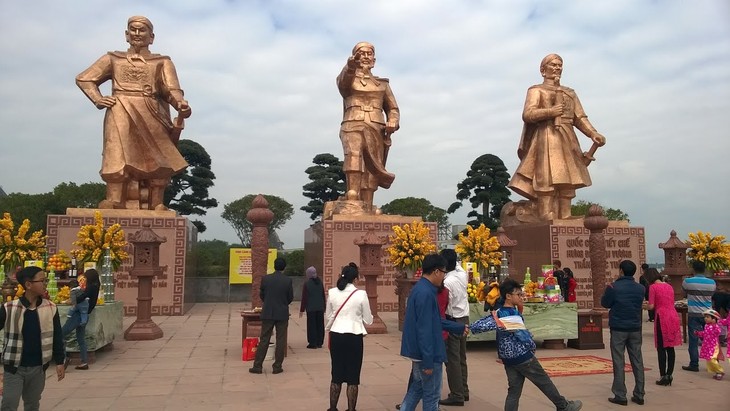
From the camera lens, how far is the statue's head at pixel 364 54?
13.5 meters

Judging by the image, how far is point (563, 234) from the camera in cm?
1329

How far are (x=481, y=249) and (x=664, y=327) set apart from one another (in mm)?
3211

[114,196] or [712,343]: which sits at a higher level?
[114,196]

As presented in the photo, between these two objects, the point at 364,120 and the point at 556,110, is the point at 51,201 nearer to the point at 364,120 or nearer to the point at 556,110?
the point at 364,120

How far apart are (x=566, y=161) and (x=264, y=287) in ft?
31.5

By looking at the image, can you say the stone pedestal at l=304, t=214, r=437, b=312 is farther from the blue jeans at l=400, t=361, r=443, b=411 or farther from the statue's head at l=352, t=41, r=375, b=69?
the blue jeans at l=400, t=361, r=443, b=411

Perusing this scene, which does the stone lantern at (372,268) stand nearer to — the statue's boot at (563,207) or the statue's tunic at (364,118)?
the statue's tunic at (364,118)

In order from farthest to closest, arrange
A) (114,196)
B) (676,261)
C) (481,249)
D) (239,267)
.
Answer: (239,267) < (114,196) < (676,261) < (481,249)

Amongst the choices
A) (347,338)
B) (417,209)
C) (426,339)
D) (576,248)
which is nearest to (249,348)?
(347,338)

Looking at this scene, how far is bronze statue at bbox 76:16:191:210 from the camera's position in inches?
485

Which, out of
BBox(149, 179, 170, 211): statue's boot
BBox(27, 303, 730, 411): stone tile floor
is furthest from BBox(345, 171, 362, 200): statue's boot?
BBox(27, 303, 730, 411): stone tile floor

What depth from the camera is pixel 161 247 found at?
12.4m

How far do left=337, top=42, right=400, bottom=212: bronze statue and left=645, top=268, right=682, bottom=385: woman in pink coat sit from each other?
8.54 m

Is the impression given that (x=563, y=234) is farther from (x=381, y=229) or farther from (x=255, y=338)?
(x=255, y=338)
